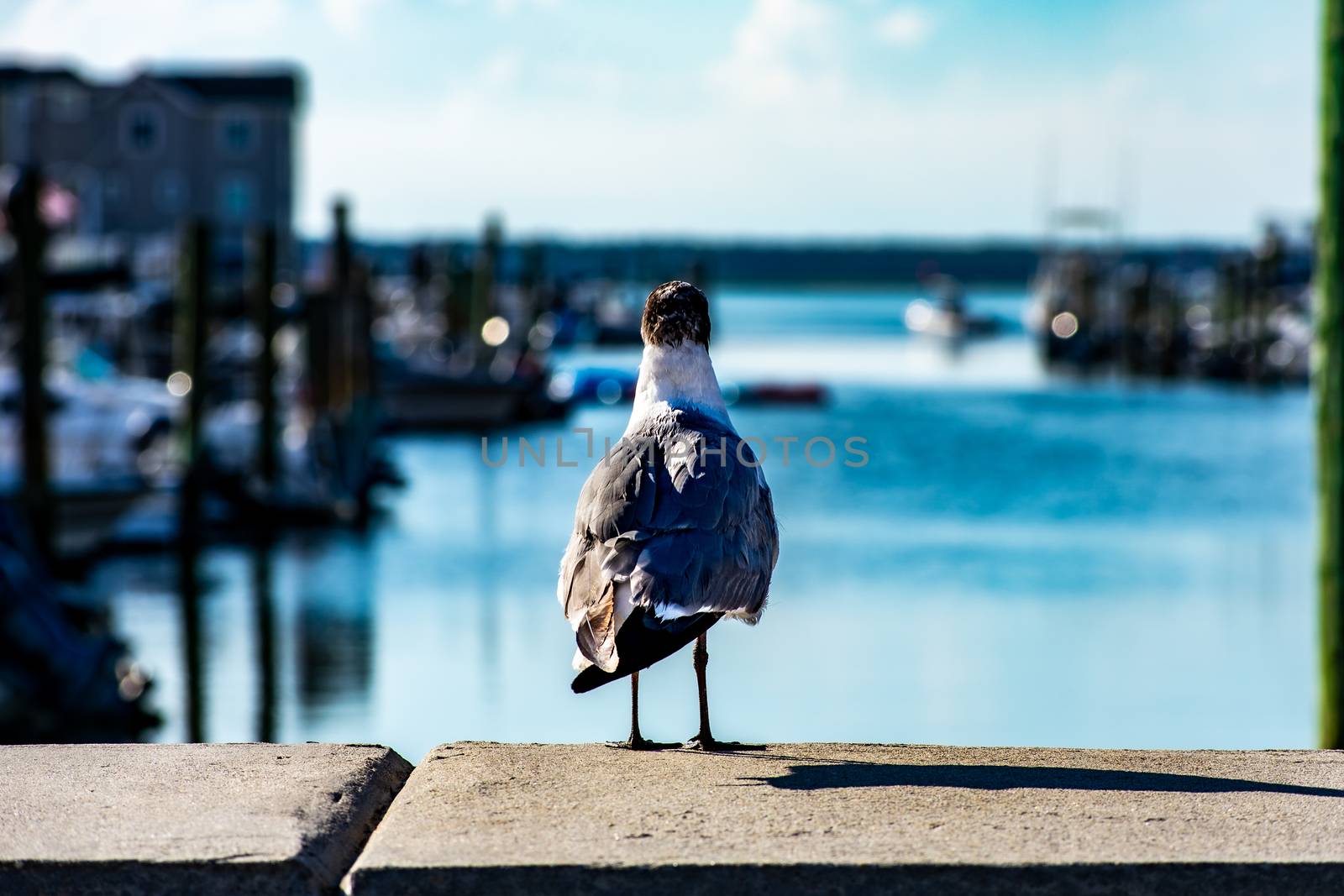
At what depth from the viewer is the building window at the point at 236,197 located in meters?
64.1

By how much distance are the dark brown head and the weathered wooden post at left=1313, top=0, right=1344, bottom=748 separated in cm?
442

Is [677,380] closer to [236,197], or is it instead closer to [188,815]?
[188,815]

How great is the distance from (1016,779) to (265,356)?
23343 mm

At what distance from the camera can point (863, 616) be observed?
68.4ft

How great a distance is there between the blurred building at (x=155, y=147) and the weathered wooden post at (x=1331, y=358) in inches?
2319

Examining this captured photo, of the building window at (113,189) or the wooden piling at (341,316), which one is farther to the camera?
the building window at (113,189)

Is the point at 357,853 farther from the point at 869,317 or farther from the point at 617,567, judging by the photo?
the point at 869,317

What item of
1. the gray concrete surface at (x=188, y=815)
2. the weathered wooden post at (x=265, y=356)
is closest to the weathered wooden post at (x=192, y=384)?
the weathered wooden post at (x=265, y=356)

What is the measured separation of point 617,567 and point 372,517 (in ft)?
84.1

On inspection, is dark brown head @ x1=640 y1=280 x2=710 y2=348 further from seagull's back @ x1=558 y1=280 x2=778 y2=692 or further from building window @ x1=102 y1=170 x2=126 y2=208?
building window @ x1=102 y1=170 x2=126 y2=208

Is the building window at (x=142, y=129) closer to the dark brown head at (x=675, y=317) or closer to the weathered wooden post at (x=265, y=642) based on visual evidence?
the weathered wooden post at (x=265, y=642)

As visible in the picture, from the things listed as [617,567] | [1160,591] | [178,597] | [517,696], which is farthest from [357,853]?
[1160,591]

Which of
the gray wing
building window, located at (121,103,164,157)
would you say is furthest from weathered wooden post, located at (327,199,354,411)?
building window, located at (121,103,164,157)

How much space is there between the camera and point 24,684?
11742 millimetres
